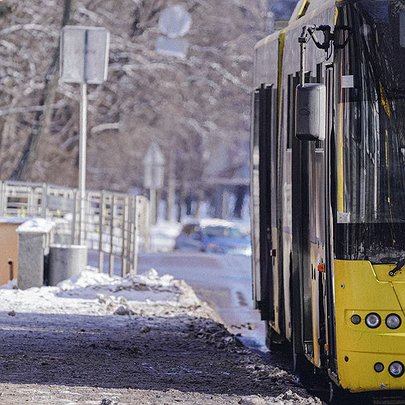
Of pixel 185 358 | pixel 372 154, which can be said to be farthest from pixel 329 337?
pixel 185 358

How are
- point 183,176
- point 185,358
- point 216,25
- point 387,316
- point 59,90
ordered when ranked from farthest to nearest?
point 183,176 → point 216,25 → point 59,90 → point 185,358 → point 387,316

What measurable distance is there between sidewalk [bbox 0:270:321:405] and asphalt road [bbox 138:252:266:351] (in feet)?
2.34

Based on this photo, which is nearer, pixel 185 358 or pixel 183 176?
pixel 185 358

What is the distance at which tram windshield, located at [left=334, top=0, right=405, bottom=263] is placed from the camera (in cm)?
1069

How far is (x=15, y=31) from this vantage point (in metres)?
37.9

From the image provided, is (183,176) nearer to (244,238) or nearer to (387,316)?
(244,238)

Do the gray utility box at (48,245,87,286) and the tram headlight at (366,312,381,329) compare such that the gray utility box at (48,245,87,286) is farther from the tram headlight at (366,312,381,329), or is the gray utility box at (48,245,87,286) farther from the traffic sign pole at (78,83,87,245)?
the tram headlight at (366,312,381,329)

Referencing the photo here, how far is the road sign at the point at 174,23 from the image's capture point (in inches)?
1387

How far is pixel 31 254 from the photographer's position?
21.6 metres

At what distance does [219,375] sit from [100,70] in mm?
11625

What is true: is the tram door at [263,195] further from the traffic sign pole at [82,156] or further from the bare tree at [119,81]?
the bare tree at [119,81]

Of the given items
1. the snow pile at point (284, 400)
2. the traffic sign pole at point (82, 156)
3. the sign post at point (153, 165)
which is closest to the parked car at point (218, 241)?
the sign post at point (153, 165)

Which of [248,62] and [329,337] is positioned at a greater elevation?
[248,62]

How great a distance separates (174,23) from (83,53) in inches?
481
